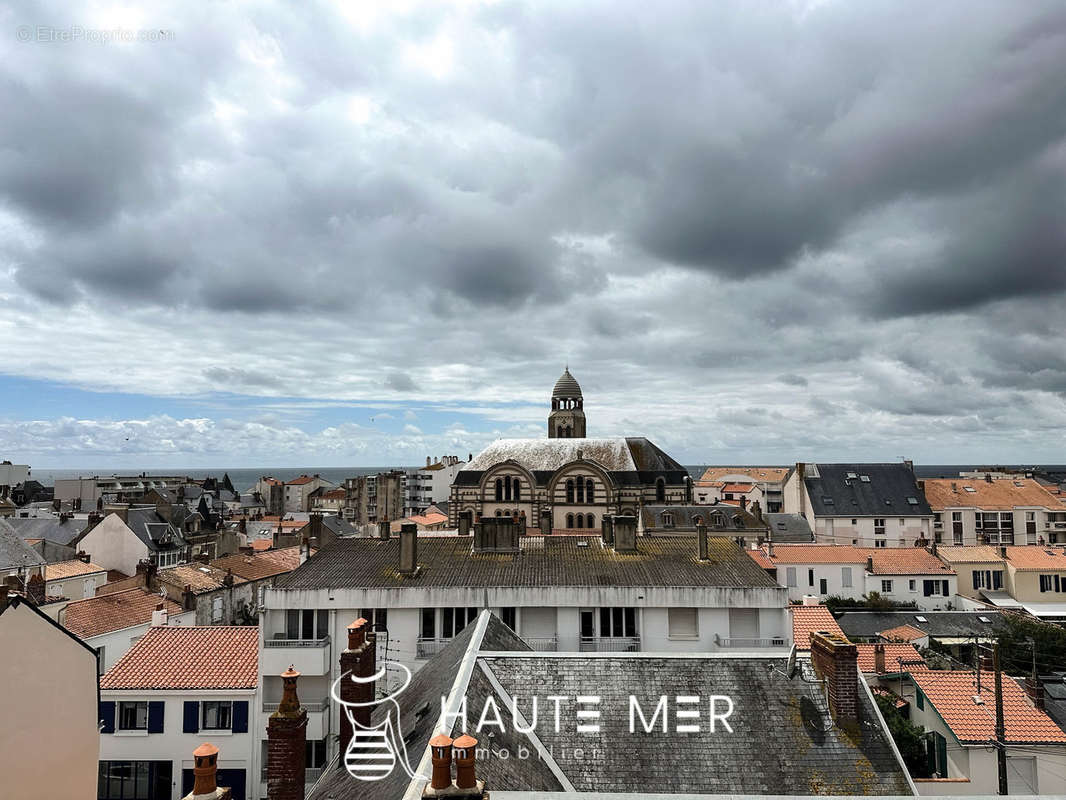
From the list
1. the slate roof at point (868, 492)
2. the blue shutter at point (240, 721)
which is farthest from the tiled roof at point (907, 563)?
the blue shutter at point (240, 721)

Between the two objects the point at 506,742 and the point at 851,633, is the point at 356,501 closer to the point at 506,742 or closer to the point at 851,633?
the point at 851,633

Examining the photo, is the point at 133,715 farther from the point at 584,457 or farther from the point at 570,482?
the point at 584,457

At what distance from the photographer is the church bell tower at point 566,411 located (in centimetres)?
9606

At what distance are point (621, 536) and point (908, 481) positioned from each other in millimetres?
60282

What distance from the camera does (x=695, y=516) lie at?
7050 cm

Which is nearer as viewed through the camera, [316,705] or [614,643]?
[316,705]

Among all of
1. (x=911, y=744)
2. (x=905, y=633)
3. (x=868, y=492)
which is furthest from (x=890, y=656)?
(x=868, y=492)

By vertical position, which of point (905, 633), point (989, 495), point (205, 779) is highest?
point (205, 779)

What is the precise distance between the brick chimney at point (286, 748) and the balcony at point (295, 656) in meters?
15.1

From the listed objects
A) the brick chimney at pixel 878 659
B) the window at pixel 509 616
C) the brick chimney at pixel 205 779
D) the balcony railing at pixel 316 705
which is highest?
the brick chimney at pixel 205 779

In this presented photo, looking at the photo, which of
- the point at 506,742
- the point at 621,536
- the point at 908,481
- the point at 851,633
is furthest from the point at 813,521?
the point at 506,742

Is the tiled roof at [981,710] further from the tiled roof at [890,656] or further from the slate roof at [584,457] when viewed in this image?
the slate roof at [584,457]

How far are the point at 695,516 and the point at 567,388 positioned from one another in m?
32.8

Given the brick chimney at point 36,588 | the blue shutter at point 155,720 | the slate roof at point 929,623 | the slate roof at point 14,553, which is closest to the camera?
the blue shutter at point 155,720
